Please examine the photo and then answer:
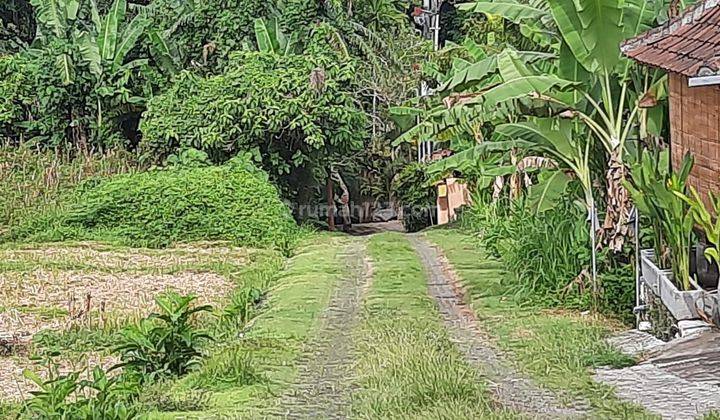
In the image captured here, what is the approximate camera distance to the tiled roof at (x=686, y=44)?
21.9 feet

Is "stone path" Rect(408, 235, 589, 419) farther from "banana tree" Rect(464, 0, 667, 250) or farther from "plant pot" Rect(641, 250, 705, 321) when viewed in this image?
"banana tree" Rect(464, 0, 667, 250)

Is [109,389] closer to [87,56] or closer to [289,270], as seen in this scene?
[289,270]

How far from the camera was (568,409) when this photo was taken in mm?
5711

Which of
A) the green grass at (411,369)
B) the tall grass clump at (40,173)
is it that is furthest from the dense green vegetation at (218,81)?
the green grass at (411,369)

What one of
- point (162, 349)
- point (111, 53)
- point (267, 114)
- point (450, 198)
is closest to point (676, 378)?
point (162, 349)

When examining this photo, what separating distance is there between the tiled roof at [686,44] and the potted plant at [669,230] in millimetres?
735

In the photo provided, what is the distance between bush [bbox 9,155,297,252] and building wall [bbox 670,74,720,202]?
8.60 m

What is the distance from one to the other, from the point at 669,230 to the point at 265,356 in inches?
124

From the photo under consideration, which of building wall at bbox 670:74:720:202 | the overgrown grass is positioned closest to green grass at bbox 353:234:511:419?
the overgrown grass

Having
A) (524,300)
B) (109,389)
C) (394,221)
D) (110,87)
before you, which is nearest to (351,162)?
(394,221)

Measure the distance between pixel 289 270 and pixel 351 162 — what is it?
10048 millimetres

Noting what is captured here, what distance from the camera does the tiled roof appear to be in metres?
6.68

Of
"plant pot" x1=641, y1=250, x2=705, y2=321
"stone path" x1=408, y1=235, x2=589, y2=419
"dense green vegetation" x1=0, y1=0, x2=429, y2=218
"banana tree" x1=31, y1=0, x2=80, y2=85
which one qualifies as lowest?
"stone path" x1=408, y1=235, x2=589, y2=419

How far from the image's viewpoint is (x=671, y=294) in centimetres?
714
